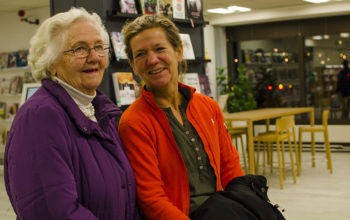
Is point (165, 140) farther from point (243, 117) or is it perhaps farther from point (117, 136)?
point (243, 117)

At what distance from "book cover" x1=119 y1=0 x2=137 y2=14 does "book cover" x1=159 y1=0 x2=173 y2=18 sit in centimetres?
33

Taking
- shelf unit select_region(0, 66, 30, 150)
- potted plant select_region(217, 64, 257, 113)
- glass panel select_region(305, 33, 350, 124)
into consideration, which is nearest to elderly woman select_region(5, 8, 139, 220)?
shelf unit select_region(0, 66, 30, 150)

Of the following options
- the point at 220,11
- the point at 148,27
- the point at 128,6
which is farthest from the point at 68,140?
the point at 220,11

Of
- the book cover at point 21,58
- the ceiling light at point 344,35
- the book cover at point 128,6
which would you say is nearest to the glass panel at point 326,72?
the ceiling light at point 344,35

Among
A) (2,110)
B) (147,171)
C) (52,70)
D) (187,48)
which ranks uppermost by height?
(187,48)

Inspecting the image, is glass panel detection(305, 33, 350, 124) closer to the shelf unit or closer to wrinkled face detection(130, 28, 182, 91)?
the shelf unit

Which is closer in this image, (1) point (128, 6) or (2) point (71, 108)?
(2) point (71, 108)

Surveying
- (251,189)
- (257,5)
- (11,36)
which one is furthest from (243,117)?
(11,36)

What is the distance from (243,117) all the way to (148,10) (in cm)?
295

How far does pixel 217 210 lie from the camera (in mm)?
1792

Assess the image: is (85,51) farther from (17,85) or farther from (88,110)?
(17,85)

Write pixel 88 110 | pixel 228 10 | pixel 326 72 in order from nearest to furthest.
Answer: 1. pixel 88 110
2. pixel 228 10
3. pixel 326 72

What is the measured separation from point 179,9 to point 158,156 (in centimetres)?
258

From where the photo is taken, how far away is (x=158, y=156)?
1865 millimetres
